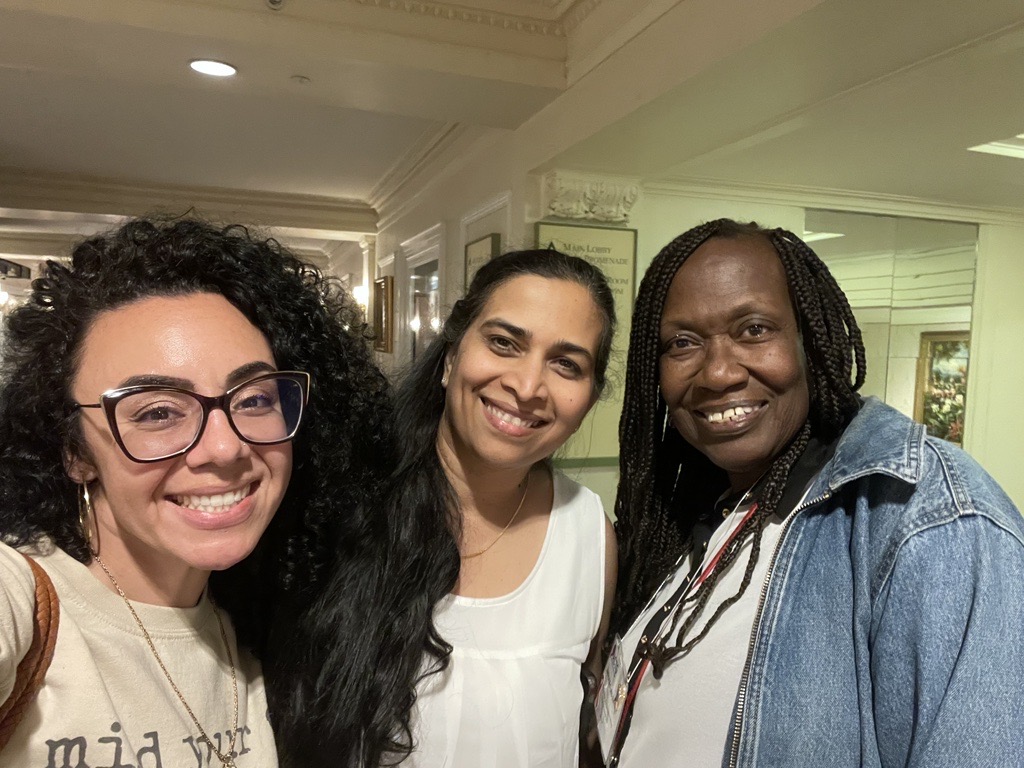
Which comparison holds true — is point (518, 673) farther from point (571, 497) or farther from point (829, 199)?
point (829, 199)

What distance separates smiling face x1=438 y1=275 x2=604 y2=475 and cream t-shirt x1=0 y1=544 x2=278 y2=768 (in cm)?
53

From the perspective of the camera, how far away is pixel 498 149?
3.15 metres

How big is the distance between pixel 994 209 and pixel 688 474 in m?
3.41

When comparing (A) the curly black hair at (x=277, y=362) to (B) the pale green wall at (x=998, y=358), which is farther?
(B) the pale green wall at (x=998, y=358)

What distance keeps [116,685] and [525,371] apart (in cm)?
74

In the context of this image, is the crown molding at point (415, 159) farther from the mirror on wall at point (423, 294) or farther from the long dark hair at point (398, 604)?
the long dark hair at point (398, 604)

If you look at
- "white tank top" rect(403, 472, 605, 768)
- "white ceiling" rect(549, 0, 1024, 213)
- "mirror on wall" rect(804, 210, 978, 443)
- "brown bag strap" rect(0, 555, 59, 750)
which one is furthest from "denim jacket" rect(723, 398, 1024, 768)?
"mirror on wall" rect(804, 210, 978, 443)

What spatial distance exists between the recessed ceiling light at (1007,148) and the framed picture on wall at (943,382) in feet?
3.52

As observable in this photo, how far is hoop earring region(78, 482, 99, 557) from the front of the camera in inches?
34.4

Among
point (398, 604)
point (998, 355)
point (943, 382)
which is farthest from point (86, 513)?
point (998, 355)

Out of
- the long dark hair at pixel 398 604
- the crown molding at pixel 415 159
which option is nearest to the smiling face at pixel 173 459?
the long dark hair at pixel 398 604

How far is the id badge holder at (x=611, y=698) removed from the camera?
1144mm

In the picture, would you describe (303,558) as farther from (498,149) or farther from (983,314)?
(983,314)

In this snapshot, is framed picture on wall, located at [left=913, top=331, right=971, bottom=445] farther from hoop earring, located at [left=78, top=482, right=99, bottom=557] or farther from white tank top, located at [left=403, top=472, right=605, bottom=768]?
hoop earring, located at [left=78, top=482, right=99, bottom=557]
